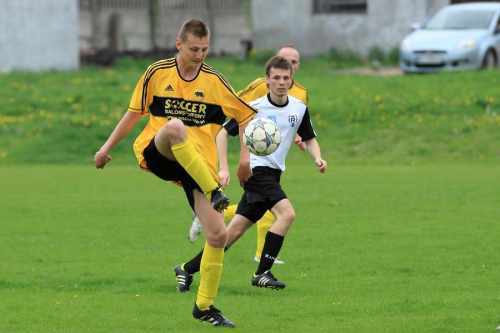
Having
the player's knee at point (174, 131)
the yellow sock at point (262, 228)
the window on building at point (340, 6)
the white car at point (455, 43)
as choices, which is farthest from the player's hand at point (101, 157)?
the window on building at point (340, 6)

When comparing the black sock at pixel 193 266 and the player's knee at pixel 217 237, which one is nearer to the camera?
the player's knee at pixel 217 237

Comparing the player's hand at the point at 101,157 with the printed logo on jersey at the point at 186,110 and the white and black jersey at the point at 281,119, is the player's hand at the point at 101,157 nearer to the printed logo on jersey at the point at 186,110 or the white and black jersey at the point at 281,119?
the printed logo on jersey at the point at 186,110

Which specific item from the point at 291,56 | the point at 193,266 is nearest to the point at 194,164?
the point at 193,266

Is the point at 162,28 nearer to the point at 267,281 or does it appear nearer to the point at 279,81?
the point at 279,81

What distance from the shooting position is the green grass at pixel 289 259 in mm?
8797

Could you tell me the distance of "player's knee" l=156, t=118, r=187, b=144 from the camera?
8000 millimetres

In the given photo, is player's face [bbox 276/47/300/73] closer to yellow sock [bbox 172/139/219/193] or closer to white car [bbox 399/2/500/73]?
yellow sock [bbox 172/139/219/193]

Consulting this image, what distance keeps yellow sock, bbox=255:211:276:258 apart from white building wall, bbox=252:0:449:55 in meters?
26.3

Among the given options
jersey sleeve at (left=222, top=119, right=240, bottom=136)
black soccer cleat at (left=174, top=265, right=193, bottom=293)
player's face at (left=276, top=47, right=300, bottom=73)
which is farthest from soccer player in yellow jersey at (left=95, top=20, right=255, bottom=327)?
player's face at (left=276, top=47, right=300, bottom=73)

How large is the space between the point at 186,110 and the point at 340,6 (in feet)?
101

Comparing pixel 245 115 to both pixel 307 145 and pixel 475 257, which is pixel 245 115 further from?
pixel 475 257

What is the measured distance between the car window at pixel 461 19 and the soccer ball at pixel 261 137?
907 inches

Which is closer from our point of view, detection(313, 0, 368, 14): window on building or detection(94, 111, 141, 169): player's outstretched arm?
detection(94, 111, 141, 169): player's outstretched arm

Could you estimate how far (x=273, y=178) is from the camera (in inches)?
416
